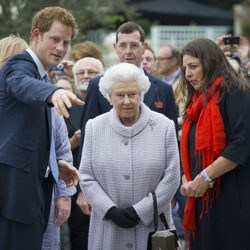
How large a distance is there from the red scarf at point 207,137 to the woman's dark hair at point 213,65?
0.05 meters

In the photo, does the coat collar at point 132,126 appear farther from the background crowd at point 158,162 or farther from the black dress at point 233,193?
the black dress at point 233,193

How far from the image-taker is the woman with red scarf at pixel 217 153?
5.39 m

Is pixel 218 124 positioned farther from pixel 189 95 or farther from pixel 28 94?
pixel 28 94

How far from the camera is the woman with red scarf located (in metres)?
5.39

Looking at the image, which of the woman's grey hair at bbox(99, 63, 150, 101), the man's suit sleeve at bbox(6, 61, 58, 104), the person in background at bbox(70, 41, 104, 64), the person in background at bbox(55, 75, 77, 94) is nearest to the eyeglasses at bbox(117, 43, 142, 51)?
the person in background at bbox(55, 75, 77, 94)

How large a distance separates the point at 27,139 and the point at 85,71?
306 cm

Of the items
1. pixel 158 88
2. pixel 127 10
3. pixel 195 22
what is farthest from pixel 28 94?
pixel 195 22

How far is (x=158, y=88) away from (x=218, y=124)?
4.34 ft

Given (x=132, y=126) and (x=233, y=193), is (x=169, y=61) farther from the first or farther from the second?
(x=233, y=193)

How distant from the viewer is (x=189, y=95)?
235 inches

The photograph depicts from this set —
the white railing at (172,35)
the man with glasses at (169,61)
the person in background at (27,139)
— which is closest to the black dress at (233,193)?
the person in background at (27,139)

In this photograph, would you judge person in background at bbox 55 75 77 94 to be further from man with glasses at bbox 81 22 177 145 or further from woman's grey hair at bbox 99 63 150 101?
woman's grey hair at bbox 99 63 150 101

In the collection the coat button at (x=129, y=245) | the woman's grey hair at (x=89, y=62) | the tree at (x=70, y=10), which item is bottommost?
the coat button at (x=129, y=245)

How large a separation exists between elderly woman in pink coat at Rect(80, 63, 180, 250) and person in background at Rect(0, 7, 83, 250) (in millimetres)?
827
